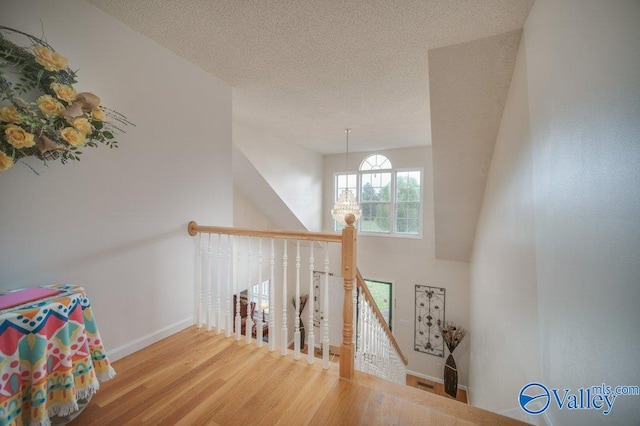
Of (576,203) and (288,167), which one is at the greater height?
(288,167)

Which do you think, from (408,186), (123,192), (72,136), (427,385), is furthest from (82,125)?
(427,385)

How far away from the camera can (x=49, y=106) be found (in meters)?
1.41

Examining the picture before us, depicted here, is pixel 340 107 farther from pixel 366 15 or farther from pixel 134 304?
pixel 134 304

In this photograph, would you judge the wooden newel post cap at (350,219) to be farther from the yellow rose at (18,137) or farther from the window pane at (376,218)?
the window pane at (376,218)

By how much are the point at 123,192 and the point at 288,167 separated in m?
3.36

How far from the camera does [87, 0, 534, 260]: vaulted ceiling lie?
175cm

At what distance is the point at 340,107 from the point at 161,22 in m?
2.06

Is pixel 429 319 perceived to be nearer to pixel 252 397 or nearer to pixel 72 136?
pixel 252 397

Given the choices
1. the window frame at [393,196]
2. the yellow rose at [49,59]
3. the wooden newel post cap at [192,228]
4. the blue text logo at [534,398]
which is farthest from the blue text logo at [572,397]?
the window frame at [393,196]

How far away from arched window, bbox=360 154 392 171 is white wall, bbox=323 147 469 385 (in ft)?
0.35

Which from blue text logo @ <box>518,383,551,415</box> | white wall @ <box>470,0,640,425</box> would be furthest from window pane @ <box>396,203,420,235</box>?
blue text logo @ <box>518,383,551,415</box>

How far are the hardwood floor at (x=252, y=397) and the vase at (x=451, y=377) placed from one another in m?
3.98

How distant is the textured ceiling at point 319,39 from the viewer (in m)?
1.73

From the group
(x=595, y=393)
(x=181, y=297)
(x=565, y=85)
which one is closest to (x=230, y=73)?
(x=181, y=297)
